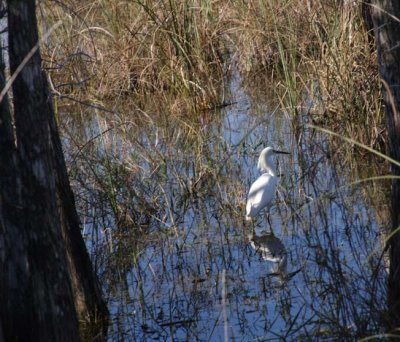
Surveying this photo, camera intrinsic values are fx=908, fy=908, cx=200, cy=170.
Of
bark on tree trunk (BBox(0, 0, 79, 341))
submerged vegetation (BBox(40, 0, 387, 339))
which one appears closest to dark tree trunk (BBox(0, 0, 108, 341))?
bark on tree trunk (BBox(0, 0, 79, 341))

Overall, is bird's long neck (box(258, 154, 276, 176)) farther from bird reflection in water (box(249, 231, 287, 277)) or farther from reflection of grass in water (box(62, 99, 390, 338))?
bird reflection in water (box(249, 231, 287, 277))

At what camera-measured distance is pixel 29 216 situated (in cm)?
360

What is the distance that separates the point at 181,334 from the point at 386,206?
6.47 ft

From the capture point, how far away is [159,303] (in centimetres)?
506

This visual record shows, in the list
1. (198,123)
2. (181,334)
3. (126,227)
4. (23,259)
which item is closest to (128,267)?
(126,227)

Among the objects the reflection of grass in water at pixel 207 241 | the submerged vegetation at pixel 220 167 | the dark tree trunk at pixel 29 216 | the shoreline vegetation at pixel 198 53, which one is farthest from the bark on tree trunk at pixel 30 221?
the shoreline vegetation at pixel 198 53

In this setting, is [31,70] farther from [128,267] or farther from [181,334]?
[128,267]

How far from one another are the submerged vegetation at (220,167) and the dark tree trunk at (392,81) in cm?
9

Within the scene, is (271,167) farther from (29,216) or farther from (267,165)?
(29,216)

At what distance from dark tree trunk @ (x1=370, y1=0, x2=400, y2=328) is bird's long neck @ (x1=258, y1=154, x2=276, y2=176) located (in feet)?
10.3

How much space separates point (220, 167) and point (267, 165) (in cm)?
165

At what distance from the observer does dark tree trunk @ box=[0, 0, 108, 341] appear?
351cm

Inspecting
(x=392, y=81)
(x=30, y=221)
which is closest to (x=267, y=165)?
(x=392, y=81)

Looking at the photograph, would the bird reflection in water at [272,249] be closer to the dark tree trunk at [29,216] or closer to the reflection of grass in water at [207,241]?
the reflection of grass in water at [207,241]
